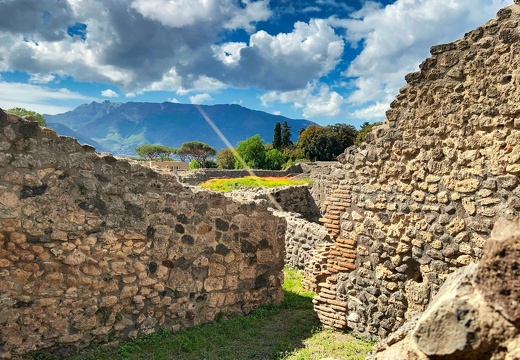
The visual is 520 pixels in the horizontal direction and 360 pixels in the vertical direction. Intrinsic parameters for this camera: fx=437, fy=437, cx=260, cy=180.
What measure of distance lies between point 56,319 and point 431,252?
5.39 m

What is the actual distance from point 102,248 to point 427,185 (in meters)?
4.84

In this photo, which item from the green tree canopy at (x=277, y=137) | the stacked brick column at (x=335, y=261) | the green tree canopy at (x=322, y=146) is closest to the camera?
the stacked brick column at (x=335, y=261)

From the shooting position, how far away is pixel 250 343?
22.5 ft

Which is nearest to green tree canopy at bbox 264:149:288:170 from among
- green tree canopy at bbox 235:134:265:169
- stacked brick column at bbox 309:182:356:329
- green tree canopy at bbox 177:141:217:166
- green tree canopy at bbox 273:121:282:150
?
green tree canopy at bbox 235:134:265:169

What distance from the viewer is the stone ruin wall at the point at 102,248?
5.84 m

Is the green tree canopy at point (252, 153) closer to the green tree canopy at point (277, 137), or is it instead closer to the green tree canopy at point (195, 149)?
the green tree canopy at point (277, 137)

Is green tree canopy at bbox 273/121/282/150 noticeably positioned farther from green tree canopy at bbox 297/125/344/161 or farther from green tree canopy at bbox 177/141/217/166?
green tree canopy at bbox 177/141/217/166

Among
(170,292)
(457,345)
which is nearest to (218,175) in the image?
(170,292)

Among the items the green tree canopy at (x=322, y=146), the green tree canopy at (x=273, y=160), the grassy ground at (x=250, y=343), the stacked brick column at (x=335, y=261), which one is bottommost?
the grassy ground at (x=250, y=343)

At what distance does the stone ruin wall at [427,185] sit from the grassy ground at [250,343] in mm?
460

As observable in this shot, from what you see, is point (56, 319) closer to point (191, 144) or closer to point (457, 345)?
point (457, 345)

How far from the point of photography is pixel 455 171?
594cm

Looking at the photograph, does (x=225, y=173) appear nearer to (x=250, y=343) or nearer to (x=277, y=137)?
(x=250, y=343)

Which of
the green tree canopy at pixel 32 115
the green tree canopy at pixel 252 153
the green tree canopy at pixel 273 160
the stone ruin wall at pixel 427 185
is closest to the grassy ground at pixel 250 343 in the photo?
the stone ruin wall at pixel 427 185
